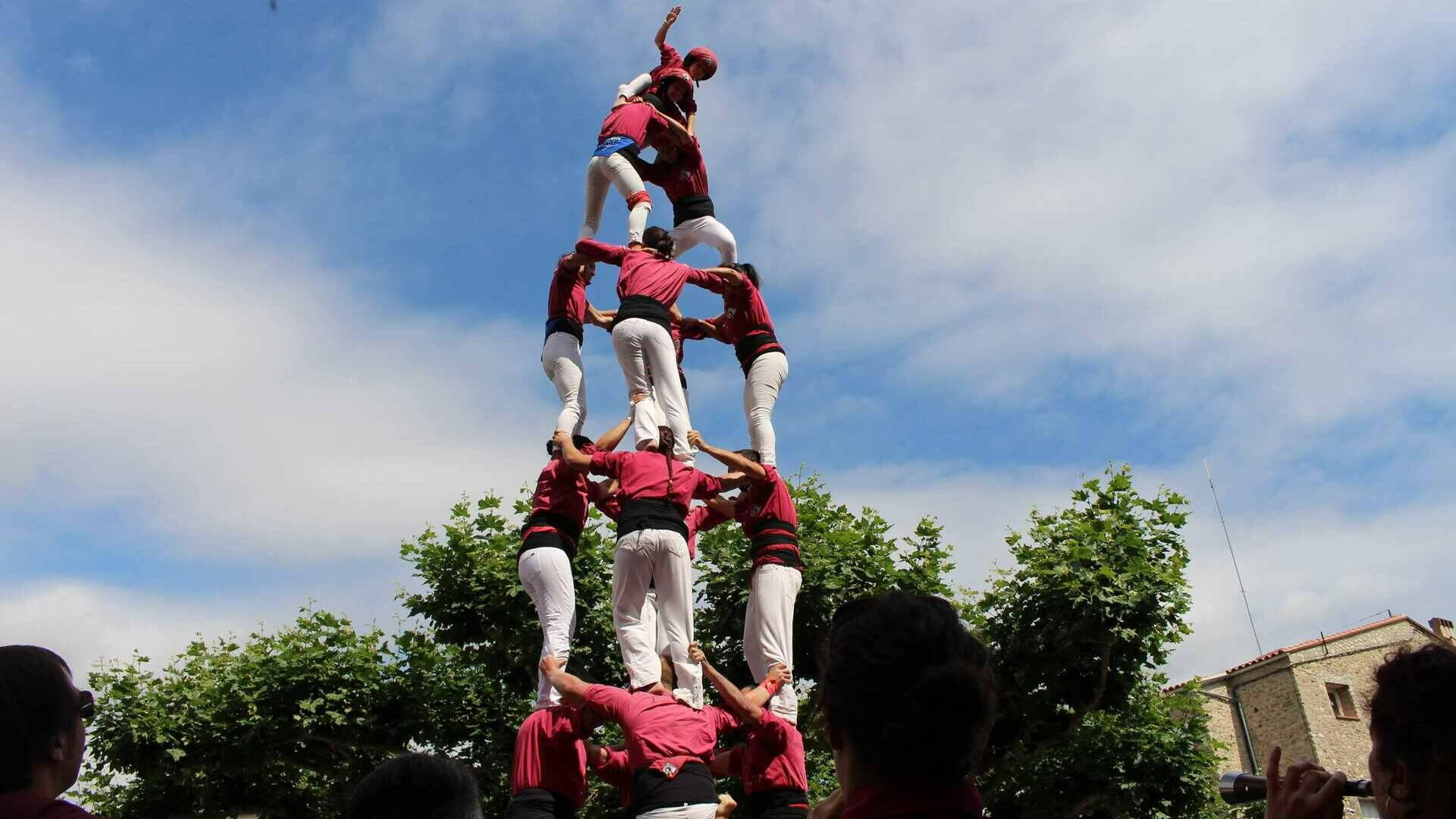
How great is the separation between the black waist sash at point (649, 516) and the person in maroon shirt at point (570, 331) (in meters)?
1.99

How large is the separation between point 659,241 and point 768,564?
3134 mm

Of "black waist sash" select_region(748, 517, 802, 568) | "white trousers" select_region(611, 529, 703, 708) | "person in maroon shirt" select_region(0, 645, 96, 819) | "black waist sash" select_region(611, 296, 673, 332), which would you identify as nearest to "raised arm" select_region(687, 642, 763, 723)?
"white trousers" select_region(611, 529, 703, 708)

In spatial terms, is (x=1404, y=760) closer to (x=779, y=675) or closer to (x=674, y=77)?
(x=779, y=675)

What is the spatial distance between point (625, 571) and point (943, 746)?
243 inches

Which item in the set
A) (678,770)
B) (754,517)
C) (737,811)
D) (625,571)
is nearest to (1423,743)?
(678,770)

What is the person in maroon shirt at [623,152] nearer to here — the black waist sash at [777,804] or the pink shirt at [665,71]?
the pink shirt at [665,71]

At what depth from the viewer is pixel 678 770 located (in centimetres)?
717

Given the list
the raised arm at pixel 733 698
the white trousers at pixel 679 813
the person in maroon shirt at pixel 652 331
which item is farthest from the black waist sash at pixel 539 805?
the person in maroon shirt at pixel 652 331

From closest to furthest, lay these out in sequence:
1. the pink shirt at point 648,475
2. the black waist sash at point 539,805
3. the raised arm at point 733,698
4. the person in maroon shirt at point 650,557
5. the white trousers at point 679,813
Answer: the white trousers at point 679,813, the raised arm at point 733,698, the black waist sash at point 539,805, the person in maroon shirt at point 650,557, the pink shirt at point 648,475

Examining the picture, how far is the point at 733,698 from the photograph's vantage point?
7602mm

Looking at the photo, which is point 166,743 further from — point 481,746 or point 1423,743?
point 1423,743

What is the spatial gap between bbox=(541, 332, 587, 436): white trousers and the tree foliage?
5.59 m

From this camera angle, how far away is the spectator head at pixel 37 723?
2.76 meters

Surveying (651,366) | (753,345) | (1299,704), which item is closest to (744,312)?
(753,345)
